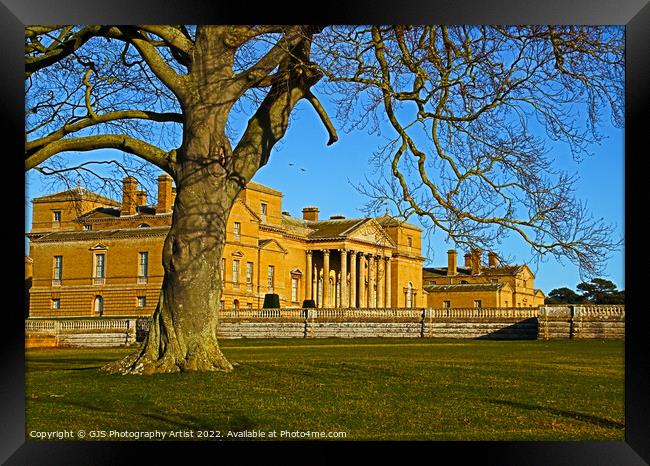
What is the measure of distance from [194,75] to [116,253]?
117 feet

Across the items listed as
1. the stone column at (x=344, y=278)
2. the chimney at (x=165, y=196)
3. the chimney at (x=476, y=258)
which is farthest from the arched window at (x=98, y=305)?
the chimney at (x=476, y=258)

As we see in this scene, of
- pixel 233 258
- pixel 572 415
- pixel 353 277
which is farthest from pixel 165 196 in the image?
pixel 572 415

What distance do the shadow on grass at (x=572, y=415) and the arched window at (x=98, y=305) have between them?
126ft

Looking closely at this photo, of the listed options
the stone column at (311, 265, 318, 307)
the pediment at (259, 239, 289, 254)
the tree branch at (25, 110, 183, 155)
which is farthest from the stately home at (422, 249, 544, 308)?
the tree branch at (25, 110, 183, 155)

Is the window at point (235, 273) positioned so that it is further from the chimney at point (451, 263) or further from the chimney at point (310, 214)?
the chimney at point (451, 263)

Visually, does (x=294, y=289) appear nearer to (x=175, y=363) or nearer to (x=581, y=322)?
(x=581, y=322)

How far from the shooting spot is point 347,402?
1120 cm

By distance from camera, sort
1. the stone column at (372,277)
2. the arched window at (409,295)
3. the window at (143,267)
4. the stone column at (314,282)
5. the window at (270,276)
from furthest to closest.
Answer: the arched window at (409,295) → the stone column at (372,277) → the stone column at (314,282) → the window at (270,276) → the window at (143,267)

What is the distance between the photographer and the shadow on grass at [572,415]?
10105 millimetres

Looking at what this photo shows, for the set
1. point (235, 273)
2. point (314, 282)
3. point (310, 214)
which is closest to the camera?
point (235, 273)

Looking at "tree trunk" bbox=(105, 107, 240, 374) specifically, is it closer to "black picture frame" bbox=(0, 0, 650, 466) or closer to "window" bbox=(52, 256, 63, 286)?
"black picture frame" bbox=(0, 0, 650, 466)
